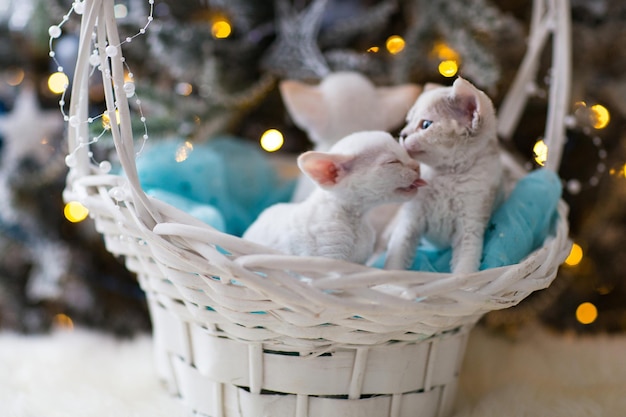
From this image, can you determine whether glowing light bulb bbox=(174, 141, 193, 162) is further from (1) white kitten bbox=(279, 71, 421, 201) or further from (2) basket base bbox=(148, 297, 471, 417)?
(2) basket base bbox=(148, 297, 471, 417)

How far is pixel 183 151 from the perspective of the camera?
1050 mm

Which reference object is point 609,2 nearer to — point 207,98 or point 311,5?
point 311,5

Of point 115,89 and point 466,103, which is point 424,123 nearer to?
point 466,103

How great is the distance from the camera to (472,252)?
767 mm

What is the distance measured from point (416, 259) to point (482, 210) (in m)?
0.10

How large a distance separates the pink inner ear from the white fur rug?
427mm

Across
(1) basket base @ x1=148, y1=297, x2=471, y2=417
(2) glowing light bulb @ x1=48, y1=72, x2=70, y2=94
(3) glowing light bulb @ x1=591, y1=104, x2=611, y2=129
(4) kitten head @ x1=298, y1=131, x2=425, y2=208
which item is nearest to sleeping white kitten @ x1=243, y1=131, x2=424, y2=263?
(4) kitten head @ x1=298, y1=131, x2=425, y2=208

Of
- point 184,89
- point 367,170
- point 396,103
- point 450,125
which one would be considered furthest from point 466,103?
point 184,89

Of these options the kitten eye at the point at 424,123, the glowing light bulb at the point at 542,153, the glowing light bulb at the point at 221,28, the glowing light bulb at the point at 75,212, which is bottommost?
the glowing light bulb at the point at 542,153

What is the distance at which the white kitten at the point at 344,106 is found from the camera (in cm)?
101

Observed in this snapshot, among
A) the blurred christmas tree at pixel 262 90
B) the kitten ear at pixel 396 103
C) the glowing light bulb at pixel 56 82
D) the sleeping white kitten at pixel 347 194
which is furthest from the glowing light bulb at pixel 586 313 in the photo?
the glowing light bulb at pixel 56 82

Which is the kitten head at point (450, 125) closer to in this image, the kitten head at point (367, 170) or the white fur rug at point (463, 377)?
the kitten head at point (367, 170)

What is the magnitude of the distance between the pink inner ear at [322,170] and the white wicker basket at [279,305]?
117 mm

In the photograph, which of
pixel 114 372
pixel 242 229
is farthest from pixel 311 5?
pixel 114 372
